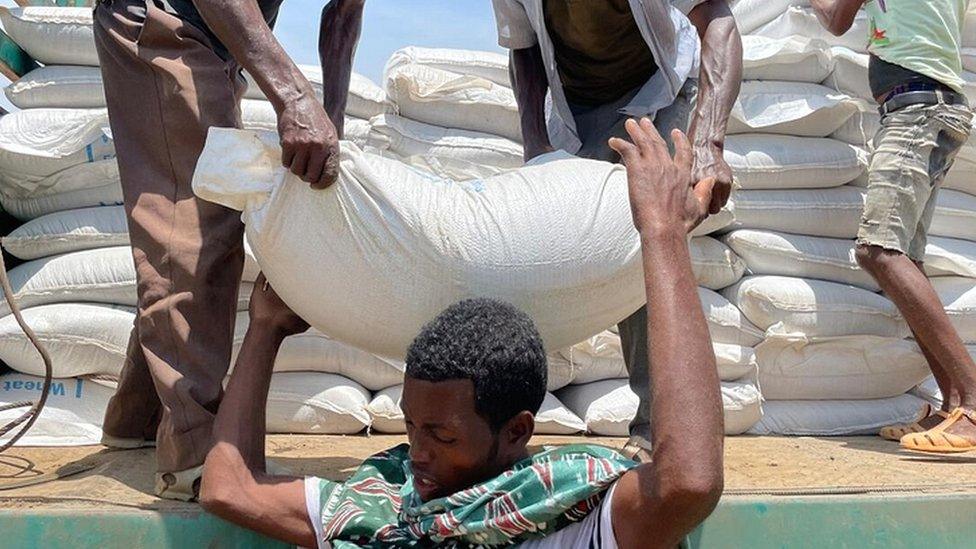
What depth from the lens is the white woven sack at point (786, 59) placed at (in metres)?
3.13

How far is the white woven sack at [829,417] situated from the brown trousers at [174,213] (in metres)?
1.73

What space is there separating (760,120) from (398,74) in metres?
1.17

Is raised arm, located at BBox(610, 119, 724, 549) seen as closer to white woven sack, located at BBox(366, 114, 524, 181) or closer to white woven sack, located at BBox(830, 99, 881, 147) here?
white woven sack, located at BBox(366, 114, 524, 181)

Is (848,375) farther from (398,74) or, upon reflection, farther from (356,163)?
(356,163)

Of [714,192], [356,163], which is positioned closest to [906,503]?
[714,192]

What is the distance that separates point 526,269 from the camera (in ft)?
4.88

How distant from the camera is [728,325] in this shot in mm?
2865

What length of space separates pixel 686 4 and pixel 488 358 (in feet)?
4.04

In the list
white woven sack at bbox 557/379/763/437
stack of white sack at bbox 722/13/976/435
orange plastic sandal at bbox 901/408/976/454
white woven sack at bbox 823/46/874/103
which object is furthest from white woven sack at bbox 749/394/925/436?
white woven sack at bbox 823/46/874/103

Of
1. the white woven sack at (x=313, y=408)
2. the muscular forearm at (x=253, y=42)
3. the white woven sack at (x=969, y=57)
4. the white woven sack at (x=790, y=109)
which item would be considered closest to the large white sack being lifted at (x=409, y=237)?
the muscular forearm at (x=253, y=42)

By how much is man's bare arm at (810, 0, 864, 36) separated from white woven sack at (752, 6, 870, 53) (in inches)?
9.4

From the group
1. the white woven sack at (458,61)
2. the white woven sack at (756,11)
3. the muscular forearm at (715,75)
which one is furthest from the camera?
the white woven sack at (756,11)

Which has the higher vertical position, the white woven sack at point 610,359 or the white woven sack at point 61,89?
the white woven sack at point 61,89

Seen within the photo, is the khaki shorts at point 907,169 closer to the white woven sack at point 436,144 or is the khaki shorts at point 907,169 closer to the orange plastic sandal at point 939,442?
the orange plastic sandal at point 939,442
